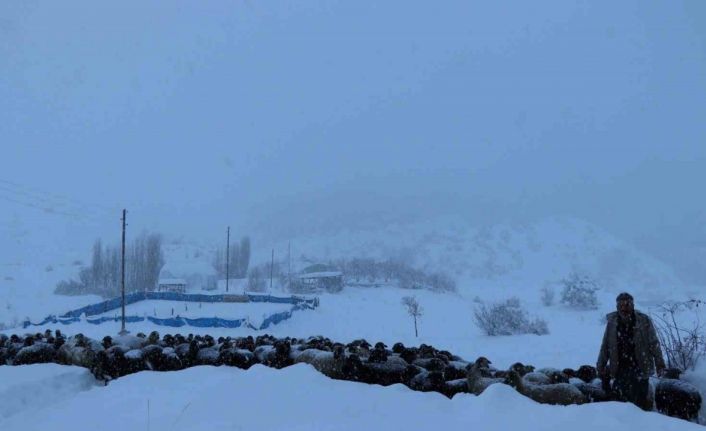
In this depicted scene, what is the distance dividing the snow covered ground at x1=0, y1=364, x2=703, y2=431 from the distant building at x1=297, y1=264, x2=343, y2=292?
2983 inches

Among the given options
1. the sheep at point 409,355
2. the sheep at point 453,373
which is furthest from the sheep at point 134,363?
the sheep at point 453,373

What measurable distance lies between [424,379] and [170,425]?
3.96 metres

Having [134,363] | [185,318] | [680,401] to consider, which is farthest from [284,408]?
[185,318]

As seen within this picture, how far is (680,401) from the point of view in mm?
7582

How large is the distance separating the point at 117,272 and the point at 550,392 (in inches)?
3430

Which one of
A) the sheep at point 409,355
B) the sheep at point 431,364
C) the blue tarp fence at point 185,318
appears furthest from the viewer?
the blue tarp fence at point 185,318

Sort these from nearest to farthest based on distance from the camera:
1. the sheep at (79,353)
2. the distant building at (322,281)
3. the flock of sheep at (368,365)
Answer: the flock of sheep at (368,365) → the sheep at (79,353) → the distant building at (322,281)

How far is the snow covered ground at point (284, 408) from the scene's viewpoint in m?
5.69

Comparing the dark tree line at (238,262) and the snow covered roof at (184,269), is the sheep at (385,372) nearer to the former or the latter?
the snow covered roof at (184,269)

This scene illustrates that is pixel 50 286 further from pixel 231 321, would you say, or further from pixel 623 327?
pixel 623 327

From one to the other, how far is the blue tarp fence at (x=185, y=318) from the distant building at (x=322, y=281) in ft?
95.4

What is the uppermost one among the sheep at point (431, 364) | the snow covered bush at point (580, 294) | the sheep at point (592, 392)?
the sheep at point (592, 392)

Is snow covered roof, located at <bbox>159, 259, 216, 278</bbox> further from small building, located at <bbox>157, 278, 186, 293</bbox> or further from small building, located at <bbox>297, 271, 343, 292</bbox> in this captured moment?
small building, located at <bbox>297, 271, 343, 292</bbox>

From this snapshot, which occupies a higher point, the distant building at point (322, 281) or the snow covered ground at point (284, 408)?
the snow covered ground at point (284, 408)
